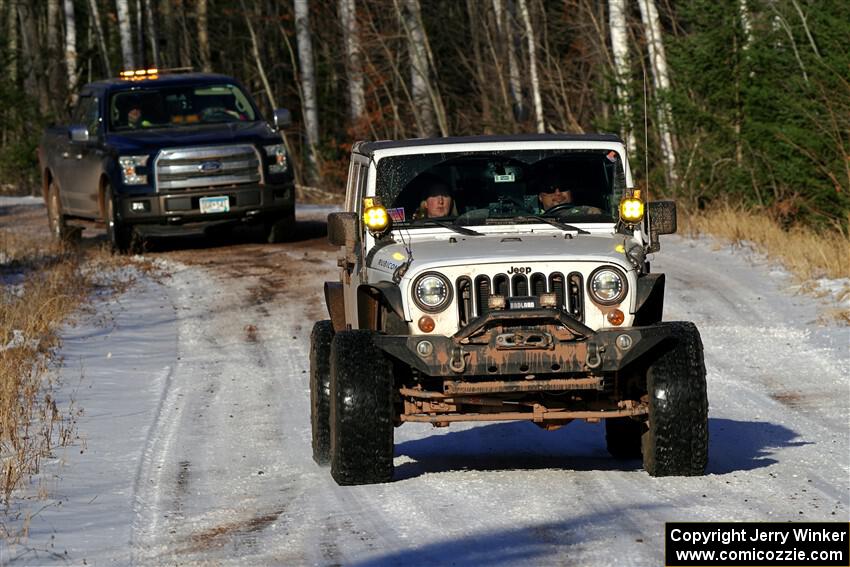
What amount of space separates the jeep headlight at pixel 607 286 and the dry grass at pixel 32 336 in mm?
3217

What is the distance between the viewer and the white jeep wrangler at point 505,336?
26.3 feet

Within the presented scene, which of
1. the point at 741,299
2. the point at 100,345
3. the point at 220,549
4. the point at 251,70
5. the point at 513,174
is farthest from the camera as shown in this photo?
the point at 251,70

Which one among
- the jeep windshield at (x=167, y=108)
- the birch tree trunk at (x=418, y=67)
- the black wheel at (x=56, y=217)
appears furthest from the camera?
the birch tree trunk at (x=418, y=67)

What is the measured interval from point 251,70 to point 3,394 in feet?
114

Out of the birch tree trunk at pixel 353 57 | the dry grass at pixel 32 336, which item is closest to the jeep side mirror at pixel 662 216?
the dry grass at pixel 32 336

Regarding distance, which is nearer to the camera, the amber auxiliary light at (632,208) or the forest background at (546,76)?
the amber auxiliary light at (632,208)

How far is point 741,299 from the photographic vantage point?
51.0 ft

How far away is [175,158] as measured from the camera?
727 inches

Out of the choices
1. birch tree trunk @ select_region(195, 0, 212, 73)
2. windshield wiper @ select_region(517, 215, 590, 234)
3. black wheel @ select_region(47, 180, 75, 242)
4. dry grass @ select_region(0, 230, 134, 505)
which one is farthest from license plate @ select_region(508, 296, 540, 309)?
birch tree trunk @ select_region(195, 0, 212, 73)

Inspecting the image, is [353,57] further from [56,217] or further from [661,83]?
[56,217]

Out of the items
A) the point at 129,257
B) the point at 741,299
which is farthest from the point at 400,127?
the point at 741,299

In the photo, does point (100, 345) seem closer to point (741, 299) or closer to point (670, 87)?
point (741, 299)

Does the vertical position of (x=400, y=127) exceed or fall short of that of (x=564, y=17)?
it falls short

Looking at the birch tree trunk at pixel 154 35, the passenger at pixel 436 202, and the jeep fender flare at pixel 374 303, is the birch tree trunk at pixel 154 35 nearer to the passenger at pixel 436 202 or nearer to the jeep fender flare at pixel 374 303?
the passenger at pixel 436 202
